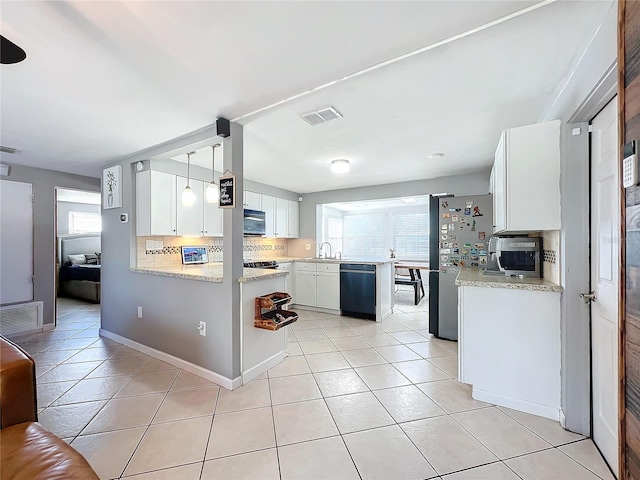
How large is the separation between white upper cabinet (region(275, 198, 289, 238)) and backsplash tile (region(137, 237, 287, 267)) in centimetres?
31

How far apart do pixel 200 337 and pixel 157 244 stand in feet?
5.52

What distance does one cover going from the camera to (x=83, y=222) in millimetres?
7723

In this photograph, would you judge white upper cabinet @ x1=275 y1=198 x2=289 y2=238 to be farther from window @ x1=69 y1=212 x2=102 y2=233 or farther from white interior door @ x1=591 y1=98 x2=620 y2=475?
window @ x1=69 y1=212 x2=102 y2=233

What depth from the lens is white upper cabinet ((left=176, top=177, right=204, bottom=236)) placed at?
11.7ft

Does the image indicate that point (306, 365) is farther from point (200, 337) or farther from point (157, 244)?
point (157, 244)

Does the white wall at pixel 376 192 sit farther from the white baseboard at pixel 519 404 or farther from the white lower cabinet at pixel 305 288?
the white baseboard at pixel 519 404

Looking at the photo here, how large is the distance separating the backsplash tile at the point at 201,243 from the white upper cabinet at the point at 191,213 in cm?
35

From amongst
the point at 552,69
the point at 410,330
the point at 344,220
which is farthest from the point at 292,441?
the point at 344,220

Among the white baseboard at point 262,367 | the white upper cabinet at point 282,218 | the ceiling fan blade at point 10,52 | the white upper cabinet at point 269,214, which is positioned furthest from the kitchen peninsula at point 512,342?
the white upper cabinet at point 282,218

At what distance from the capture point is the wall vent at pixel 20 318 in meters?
3.50

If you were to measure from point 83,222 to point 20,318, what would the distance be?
5.10 metres

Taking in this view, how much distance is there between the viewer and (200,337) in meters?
2.55

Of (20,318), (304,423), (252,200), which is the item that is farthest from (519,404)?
(20,318)

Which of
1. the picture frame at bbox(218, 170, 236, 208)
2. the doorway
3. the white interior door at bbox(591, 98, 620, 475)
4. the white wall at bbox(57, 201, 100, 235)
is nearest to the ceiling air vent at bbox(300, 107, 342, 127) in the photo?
the picture frame at bbox(218, 170, 236, 208)
